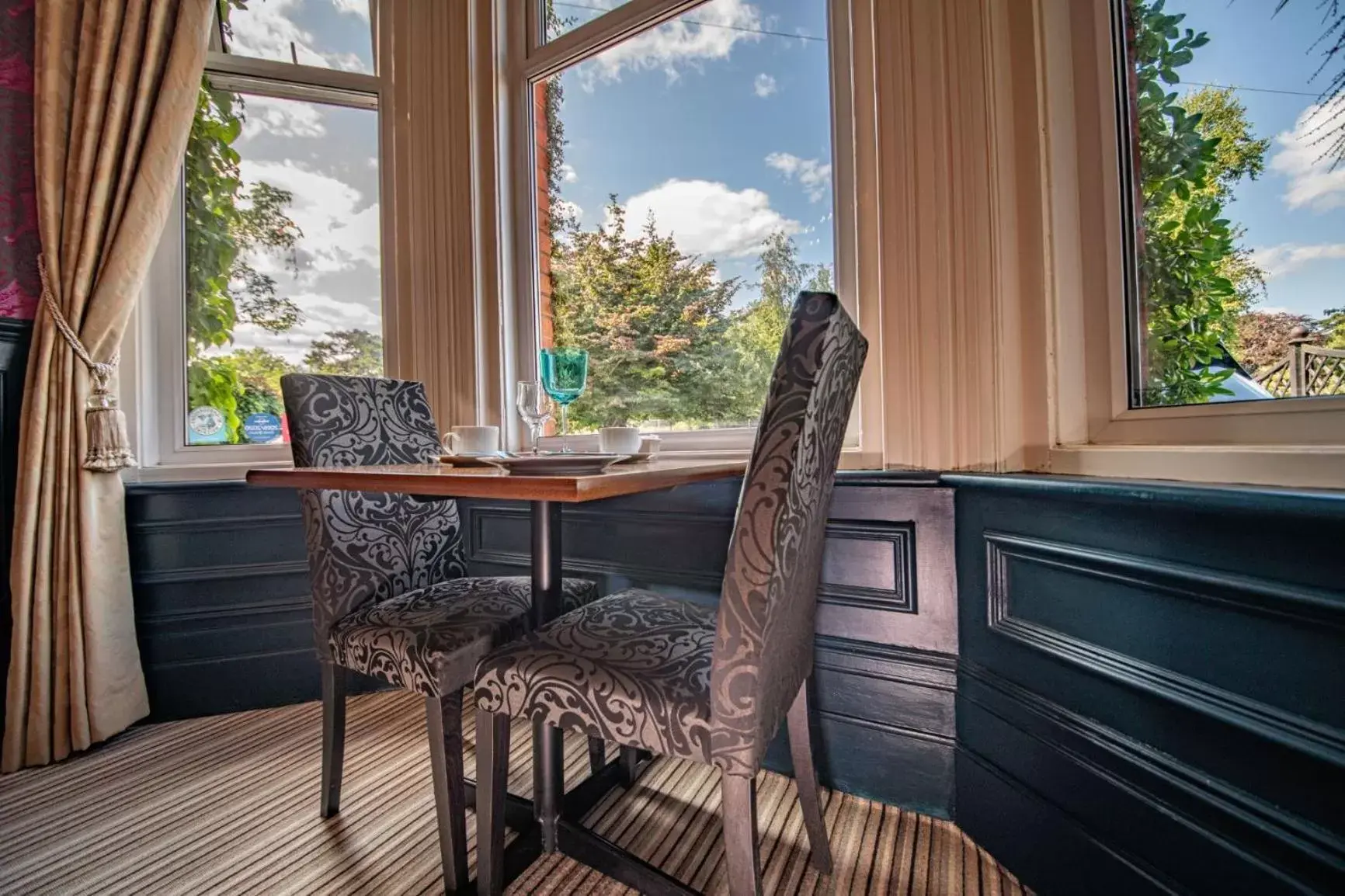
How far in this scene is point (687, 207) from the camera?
70.5 inches

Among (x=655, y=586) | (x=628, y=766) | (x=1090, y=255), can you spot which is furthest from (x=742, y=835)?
(x=1090, y=255)

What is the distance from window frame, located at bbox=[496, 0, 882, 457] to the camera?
1.43 m

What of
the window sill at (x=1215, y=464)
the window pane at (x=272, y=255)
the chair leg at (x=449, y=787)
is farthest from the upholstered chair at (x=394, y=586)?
the window sill at (x=1215, y=464)

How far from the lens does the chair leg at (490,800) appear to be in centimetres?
98

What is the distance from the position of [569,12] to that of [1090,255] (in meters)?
1.87

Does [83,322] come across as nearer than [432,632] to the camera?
No

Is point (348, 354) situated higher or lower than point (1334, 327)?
higher

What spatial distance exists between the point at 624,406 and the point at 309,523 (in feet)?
3.18

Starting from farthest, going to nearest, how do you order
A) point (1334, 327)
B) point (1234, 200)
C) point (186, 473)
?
point (186, 473)
point (1234, 200)
point (1334, 327)

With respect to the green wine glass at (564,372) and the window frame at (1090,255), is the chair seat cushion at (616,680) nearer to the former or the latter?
the green wine glass at (564,372)

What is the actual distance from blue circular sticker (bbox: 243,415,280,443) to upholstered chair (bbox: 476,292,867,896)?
166 centimetres

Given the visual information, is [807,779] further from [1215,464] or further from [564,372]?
[564,372]

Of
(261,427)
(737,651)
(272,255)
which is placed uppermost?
(272,255)

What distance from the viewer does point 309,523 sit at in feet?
4.05
